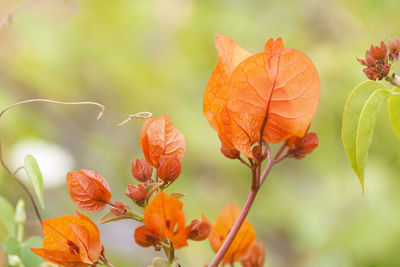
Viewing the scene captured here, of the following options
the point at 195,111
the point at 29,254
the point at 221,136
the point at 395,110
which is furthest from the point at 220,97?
the point at 195,111

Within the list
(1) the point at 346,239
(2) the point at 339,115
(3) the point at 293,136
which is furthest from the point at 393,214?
(3) the point at 293,136

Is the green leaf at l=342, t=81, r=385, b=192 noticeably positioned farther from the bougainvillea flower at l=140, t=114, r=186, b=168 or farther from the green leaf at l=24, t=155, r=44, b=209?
the green leaf at l=24, t=155, r=44, b=209

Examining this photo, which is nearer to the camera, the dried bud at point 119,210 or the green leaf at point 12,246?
the dried bud at point 119,210

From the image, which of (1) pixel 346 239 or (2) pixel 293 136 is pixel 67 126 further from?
(2) pixel 293 136

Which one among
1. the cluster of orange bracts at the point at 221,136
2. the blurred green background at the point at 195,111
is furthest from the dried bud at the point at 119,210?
the blurred green background at the point at 195,111

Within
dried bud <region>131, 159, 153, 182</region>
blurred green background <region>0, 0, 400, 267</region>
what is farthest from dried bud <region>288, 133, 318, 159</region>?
blurred green background <region>0, 0, 400, 267</region>

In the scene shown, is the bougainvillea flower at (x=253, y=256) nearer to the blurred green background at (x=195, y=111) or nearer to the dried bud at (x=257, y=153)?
the dried bud at (x=257, y=153)

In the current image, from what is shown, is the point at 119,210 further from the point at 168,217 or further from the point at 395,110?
the point at 395,110
